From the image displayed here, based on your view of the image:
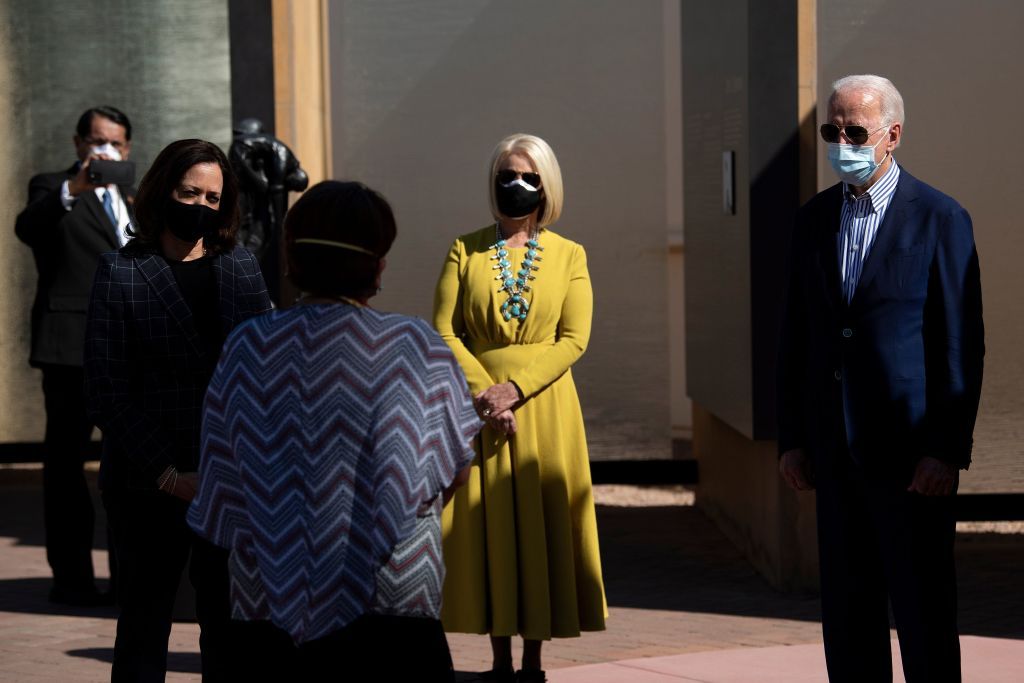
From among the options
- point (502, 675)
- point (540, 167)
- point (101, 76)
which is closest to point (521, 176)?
point (540, 167)

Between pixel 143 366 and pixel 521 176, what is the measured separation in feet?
5.65

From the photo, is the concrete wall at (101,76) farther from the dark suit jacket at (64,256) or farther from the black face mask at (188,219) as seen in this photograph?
the black face mask at (188,219)

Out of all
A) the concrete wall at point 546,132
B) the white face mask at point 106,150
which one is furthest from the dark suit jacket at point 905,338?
the concrete wall at point 546,132

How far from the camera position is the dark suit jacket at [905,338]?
4281 mm

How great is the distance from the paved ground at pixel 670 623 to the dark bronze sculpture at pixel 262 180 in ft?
5.98

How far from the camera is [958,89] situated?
7.27 metres

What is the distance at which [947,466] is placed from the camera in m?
4.26

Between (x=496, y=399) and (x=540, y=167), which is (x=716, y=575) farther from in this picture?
(x=540, y=167)

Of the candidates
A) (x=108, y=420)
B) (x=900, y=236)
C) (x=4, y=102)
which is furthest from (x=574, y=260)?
(x=4, y=102)

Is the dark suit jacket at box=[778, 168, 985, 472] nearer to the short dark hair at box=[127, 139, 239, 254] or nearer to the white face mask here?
the short dark hair at box=[127, 139, 239, 254]

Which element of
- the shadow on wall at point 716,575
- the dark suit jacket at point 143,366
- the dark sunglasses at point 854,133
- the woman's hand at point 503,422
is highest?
the dark sunglasses at point 854,133

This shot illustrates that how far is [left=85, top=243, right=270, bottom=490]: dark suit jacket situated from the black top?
0.03 meters

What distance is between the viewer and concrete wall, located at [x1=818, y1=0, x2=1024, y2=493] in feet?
23.7

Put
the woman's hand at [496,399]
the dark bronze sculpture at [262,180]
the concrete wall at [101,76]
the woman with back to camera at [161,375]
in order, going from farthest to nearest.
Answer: the concrete wall at [101,76] < the dark bronze sculpture at [262,180] < the woman's hand at [496,399] < the woman with back to camera at [161,375]
